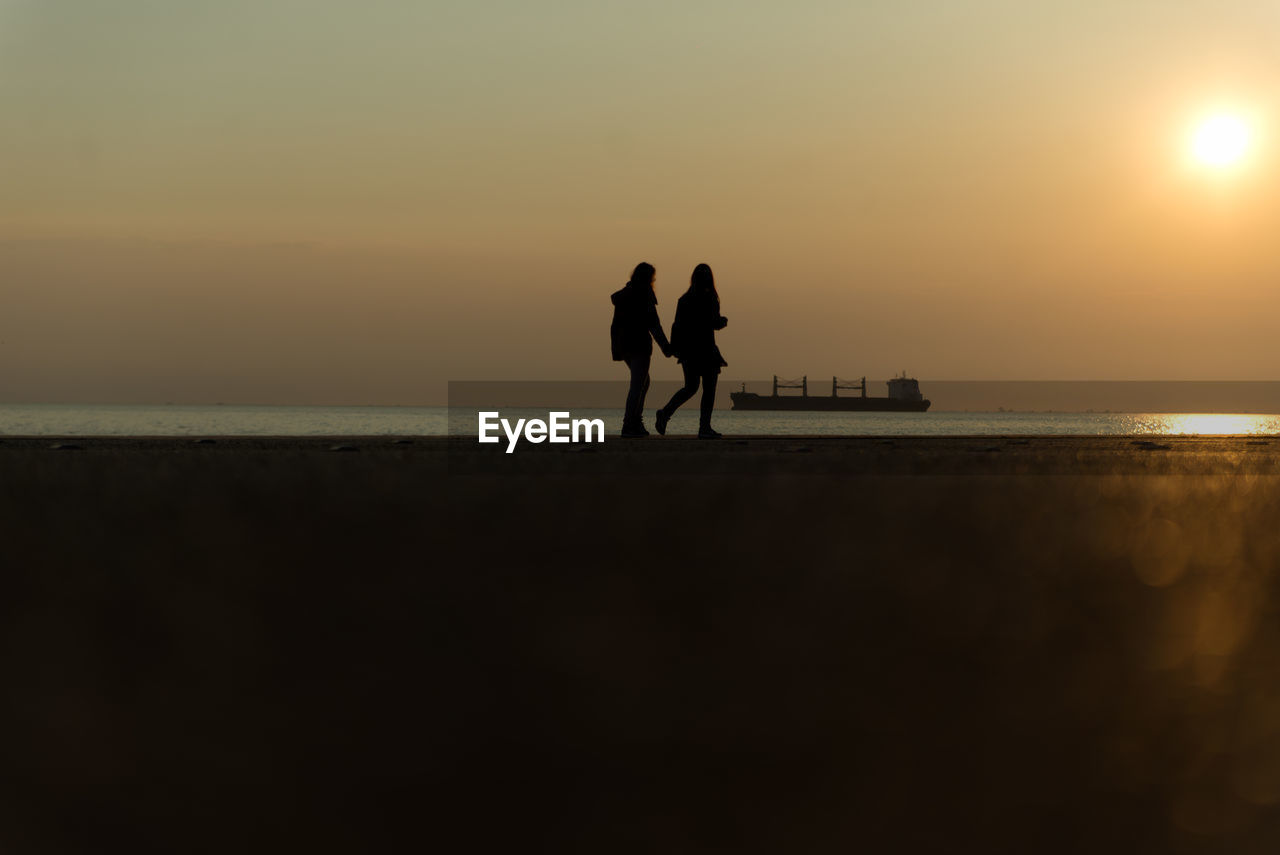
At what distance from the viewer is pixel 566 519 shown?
759 centimetres

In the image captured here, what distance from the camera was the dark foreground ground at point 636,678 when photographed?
263 centimetres

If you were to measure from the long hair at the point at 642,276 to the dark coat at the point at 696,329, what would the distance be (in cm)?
57

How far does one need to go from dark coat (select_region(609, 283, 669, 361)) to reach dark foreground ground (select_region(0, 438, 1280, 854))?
24.6ft

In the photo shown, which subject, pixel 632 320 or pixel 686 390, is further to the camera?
pixel 686 390

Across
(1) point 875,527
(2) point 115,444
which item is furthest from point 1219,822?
(2) point 115,444

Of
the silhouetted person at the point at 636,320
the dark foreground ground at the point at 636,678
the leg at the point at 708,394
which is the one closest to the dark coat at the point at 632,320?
the silhouetted person at the point at 636,320

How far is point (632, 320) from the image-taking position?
15570 mm

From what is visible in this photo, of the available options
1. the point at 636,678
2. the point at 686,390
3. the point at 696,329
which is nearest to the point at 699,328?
the point at 696,329

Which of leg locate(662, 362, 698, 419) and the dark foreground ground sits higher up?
leg locate(662, 362, 698, 419)

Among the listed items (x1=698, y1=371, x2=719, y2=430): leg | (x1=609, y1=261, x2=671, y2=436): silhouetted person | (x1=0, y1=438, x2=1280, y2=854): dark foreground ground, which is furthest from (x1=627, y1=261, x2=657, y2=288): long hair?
(x1=0, y1=438, x2=1280, y2=854): dark foreground ground

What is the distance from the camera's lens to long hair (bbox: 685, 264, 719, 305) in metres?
15.9

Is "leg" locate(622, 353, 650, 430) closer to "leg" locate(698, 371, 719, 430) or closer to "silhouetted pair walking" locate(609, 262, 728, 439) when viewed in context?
"silhouetted pair walking" locate(609, 262, 728, 439)

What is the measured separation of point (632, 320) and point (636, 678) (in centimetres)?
1192

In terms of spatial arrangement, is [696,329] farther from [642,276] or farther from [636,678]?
[636,678]
